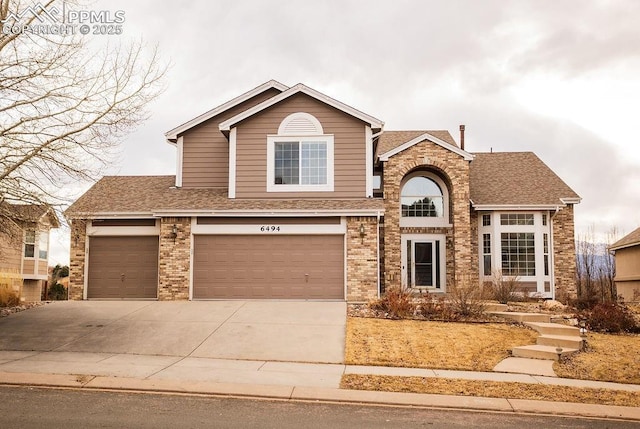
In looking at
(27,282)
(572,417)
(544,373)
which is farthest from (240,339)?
(27,282)

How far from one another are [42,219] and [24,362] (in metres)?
4.09

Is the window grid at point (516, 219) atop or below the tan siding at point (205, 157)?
below

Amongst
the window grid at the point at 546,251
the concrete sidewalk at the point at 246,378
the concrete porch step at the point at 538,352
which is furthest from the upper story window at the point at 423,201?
the concrete sidewalk at the point at 246,378

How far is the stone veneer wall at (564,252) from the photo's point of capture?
23078 millimetres

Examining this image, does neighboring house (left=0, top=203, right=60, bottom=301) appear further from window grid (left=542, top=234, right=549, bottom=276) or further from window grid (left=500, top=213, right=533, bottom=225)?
window grid (left=542, top=234, right=549, bottom=276)

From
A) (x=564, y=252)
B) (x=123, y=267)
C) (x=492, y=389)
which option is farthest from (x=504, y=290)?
(x=123, y=267)

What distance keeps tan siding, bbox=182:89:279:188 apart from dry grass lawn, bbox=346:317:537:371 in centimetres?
889

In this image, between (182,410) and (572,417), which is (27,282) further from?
(572,417)

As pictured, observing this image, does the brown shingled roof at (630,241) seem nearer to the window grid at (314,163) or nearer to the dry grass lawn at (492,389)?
the window grid at (314,163)

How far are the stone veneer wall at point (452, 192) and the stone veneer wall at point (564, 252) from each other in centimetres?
372

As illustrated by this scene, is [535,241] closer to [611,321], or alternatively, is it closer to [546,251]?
[546,251]

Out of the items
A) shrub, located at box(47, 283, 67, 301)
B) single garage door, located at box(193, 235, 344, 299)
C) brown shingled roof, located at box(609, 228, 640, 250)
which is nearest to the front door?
single garage door, located at box(193, 235, 344, 299)

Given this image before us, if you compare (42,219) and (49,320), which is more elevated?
(42,219)

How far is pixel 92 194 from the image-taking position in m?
22.7
